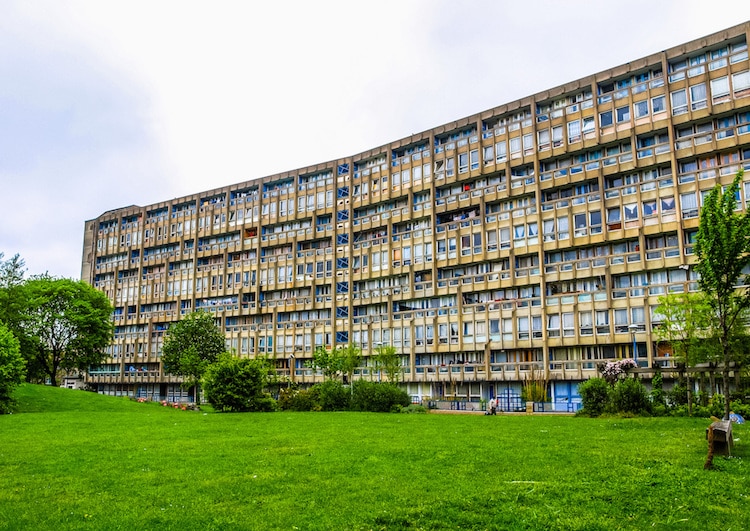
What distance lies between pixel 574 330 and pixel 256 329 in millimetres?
39390

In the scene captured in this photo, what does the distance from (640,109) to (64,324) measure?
59.9m

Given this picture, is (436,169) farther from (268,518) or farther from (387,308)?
(268,518)

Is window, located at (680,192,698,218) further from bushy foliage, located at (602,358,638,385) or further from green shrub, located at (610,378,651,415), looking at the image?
green shrub, located at (610,378,651,415)

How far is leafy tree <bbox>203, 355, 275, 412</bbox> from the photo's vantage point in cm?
4609

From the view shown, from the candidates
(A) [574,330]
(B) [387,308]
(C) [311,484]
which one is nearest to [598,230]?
(A) [574,330]

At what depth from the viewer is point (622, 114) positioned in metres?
55.9

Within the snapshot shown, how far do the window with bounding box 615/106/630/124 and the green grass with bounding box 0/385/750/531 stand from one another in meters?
39.4

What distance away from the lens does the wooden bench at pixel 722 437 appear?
14.7 m

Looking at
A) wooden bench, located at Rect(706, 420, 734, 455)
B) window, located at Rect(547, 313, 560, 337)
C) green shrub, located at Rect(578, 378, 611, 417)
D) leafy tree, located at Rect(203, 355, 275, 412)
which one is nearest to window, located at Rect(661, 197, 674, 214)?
window, located at Rect(547, 313, 560, 337)

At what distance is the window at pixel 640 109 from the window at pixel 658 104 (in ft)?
1.94

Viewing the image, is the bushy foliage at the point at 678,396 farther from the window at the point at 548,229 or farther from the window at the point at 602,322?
the window at the point at 548,229

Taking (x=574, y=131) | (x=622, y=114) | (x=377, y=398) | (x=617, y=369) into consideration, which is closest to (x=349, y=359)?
(x=377, y=398)

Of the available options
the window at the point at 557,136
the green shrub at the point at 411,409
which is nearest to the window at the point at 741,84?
the window at the point at 557,136

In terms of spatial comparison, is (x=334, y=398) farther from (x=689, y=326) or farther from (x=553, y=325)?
(x=689, y=326)
